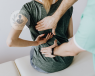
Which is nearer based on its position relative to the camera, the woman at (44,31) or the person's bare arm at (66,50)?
the person's bare arm at (66,50)

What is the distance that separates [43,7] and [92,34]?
1.24 ft

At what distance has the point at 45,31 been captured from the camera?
29.5 inches

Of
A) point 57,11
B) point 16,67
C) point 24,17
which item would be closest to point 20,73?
point 16,67

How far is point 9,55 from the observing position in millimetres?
1512

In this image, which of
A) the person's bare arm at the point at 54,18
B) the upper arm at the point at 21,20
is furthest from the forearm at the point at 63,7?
the upper arm at the point at 21,20

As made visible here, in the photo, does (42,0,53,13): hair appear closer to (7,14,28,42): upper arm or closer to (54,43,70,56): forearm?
(7,14,28,42): upper arm

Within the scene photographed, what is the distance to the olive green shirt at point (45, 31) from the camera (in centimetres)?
63

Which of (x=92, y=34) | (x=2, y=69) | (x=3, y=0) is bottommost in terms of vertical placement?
(x=2, y=69)

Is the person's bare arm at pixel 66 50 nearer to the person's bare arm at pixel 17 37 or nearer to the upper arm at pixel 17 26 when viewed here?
the person's bare arm at pixel 17 37

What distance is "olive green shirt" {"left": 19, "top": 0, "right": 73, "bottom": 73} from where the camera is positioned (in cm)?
63

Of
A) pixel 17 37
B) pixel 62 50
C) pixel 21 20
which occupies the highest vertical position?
pixel 21 20

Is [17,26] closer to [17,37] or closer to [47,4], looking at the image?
[17,37]

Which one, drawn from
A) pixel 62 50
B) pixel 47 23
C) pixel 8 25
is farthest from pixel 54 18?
pixel 8 25

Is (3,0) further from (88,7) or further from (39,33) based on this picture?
(88,7)
